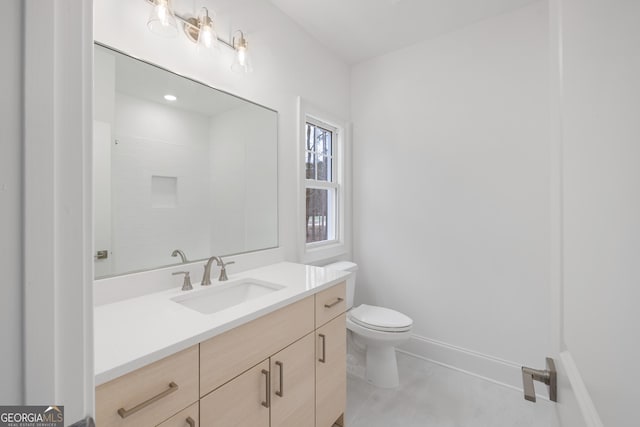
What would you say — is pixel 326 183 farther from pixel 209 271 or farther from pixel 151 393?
pixel 151 393

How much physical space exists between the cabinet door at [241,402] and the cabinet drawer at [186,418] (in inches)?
0.7

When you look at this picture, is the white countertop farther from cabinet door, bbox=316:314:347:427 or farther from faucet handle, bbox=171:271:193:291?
cabinet door, bbox=316:314:347:427

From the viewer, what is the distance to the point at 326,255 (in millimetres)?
2330

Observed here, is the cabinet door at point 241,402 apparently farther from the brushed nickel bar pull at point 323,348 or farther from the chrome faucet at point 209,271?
the chrome faucet at point 209,271

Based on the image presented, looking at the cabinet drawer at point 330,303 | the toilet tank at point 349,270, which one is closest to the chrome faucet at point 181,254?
the cabinet drawer at point 330,303

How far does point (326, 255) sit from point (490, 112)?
1663 millimetres

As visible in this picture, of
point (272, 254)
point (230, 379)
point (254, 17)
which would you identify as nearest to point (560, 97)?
point (230, 379)

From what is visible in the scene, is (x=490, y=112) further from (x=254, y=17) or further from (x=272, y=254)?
(x=272, y=254)

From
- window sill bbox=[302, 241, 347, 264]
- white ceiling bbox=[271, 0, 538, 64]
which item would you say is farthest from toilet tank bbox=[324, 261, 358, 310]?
white ceiling bbox=[271, 0, 538, 64]

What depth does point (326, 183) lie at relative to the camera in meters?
2.44

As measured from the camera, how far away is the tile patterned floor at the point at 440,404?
1639 mm

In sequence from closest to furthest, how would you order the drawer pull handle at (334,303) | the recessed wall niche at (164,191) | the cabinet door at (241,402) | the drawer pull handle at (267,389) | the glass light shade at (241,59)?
the cabinet door at (241,402), the drawer pull handle at (267,389), the recessed wall niche at (164,191), the drawer pull handle at (334,303), the glass light shade at (241,59)

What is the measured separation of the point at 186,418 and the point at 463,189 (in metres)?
2.17

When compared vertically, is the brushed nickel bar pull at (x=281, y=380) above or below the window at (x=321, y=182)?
below
